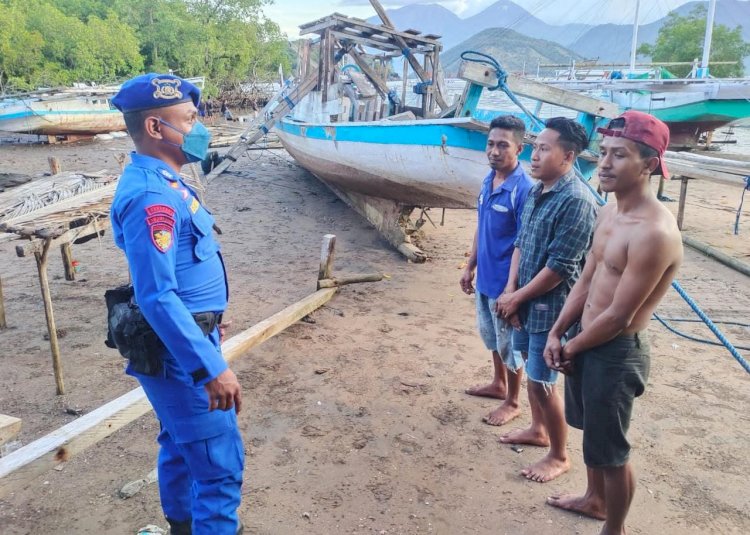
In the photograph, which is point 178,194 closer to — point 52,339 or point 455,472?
point 455,472

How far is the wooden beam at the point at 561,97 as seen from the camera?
13.6 ft

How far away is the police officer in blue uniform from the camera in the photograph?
179 cm

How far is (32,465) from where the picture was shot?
7.59ft

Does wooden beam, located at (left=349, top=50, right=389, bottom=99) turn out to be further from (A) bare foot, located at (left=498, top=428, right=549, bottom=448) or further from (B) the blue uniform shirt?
(B) the blue uniform shirt

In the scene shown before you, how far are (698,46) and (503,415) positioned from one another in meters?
47.6

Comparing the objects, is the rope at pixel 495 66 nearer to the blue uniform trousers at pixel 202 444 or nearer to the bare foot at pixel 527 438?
the bare foot at pixel 527 438

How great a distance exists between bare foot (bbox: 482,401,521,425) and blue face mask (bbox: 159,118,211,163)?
2552 millimetres

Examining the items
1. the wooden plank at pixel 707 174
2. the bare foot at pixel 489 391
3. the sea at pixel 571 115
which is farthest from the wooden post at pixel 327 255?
the sea at pixel 571 115

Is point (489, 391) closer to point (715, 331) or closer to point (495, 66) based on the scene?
point (715, 331)

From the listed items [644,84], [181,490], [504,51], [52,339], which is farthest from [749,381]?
[504,51]

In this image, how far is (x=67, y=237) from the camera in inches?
161

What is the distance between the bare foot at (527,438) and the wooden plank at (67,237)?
11.2 feet

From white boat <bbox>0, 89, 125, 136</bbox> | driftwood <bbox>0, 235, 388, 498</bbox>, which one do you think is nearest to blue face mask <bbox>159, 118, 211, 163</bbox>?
driftwood <bbox>0, 235, 388, 498</bbox>

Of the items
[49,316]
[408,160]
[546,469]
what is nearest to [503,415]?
[546,469]
